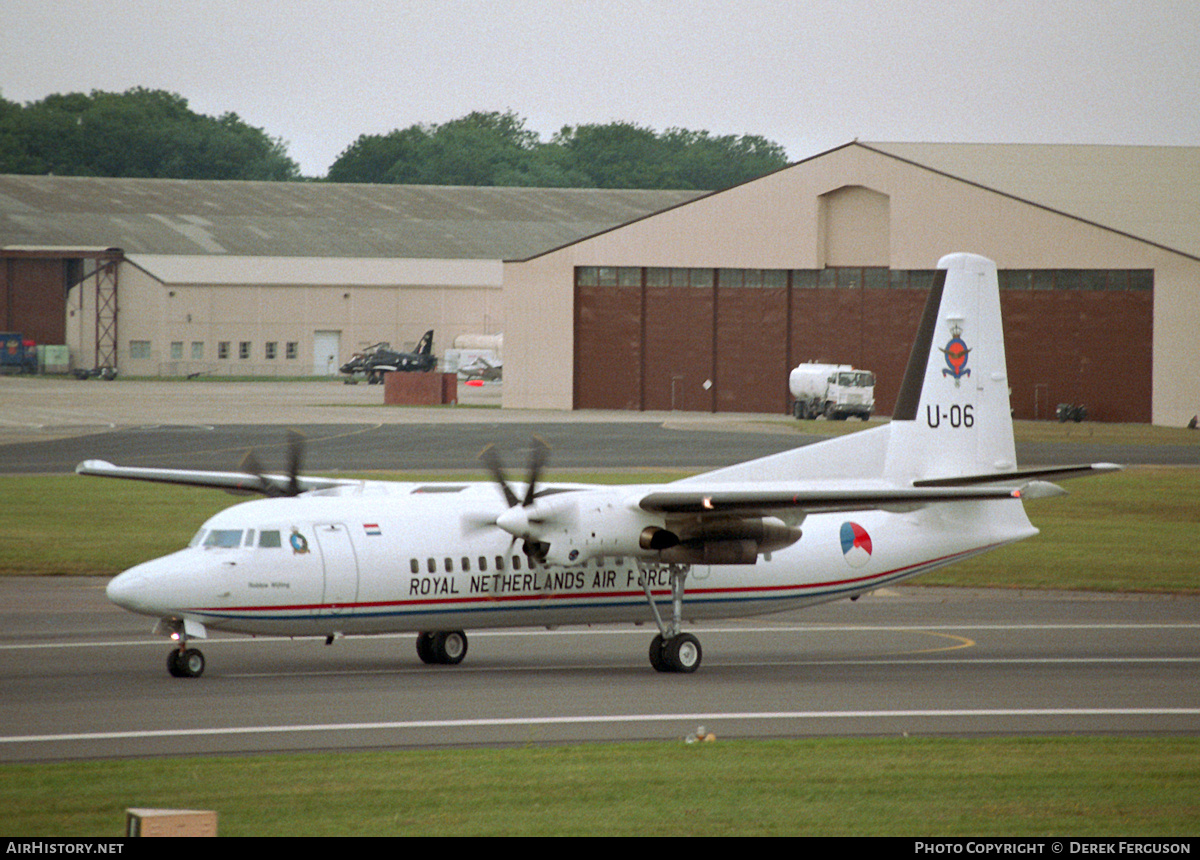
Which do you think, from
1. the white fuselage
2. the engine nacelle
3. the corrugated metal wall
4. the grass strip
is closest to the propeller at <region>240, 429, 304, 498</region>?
the white fuselage

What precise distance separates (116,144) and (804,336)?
124 m

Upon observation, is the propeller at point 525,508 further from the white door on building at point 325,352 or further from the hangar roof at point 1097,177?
the white door on building at point 325,352

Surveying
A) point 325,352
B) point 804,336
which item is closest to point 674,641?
point 804,336

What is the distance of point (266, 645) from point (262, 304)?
10007 cm

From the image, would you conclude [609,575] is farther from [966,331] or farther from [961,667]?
[966,331]

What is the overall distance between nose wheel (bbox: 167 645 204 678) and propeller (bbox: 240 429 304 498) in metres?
3.92

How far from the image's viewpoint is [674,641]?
2430cm

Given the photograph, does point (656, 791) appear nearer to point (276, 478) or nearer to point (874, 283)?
point (276, 478)

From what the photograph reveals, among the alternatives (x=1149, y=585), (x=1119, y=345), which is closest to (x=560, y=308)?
(x=1119, y=345)

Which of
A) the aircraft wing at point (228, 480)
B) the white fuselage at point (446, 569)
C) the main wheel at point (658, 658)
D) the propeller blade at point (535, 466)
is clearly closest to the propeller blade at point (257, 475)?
the aircraft wing at point (228, 480)

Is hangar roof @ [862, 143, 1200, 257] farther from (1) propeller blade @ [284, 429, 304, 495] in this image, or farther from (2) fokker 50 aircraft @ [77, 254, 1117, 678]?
(1) propeller blade @ [284, 429, 304, 495]

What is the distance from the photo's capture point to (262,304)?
12356 centimetres

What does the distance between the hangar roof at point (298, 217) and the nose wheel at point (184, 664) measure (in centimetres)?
10562

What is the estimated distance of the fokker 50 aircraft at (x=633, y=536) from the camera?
22.5 m
